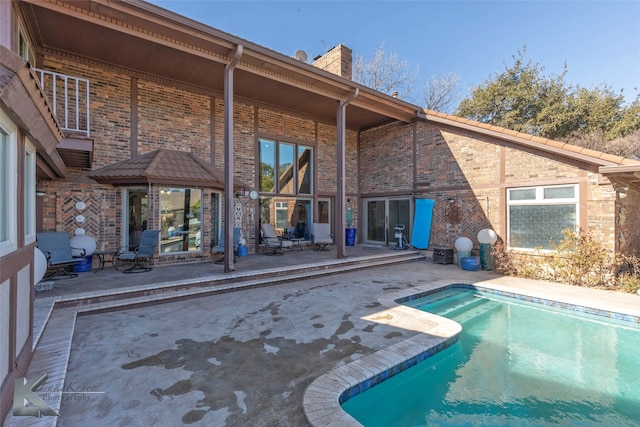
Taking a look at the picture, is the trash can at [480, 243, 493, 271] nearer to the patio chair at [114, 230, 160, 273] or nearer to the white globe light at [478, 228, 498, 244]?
the white globe light at [478, 228, 498, 244]

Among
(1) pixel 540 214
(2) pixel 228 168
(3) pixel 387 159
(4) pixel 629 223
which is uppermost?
(3) pixel 387 159

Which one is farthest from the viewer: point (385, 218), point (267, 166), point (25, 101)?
point (385, 218)

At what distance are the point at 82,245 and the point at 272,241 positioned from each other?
4.59 metres

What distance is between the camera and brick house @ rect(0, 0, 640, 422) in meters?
6.10

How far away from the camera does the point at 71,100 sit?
22.7ft

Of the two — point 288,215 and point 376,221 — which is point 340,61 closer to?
point 288,215

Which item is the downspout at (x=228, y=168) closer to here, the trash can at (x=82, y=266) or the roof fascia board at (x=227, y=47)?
the roof fascia board at (x=227, y=47)

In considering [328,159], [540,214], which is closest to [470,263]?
[540,214]

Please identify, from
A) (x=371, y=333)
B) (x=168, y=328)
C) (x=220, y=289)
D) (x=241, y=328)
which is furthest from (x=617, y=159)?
(x=168, y=328)

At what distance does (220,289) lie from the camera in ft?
18.9

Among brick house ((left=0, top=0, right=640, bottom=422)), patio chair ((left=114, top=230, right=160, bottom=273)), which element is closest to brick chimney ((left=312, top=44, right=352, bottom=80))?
brick house ((left=0, top=0, right=640, bottom=422))

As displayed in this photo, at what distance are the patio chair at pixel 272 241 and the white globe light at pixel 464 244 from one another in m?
5.00

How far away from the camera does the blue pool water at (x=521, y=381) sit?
8.95ft

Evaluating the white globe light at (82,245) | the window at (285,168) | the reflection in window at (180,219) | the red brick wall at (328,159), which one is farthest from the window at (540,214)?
the white globe light at (82,245)
